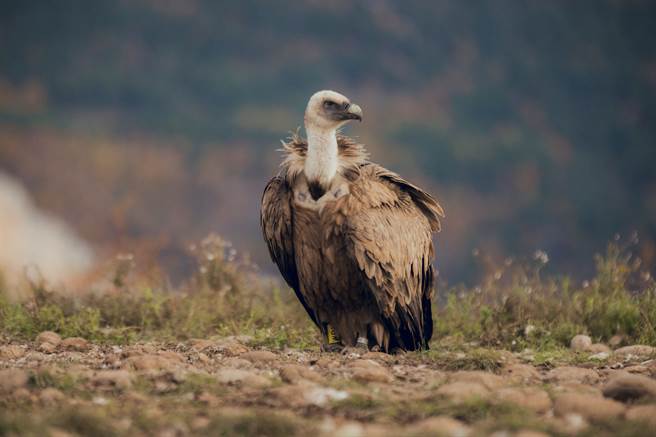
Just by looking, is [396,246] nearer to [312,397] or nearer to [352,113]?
[352,113]

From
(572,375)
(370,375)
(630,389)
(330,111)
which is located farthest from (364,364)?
(330,111)

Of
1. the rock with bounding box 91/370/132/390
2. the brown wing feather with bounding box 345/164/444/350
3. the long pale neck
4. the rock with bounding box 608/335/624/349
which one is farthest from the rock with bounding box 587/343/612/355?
the rock with bounding box 91/370/132/390

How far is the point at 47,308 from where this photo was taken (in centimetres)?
828

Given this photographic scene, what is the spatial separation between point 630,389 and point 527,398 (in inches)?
21.6

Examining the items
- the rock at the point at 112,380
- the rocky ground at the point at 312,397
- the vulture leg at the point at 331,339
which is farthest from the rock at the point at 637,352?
the rock at the point at 112,380

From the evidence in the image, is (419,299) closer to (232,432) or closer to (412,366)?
(412,366)

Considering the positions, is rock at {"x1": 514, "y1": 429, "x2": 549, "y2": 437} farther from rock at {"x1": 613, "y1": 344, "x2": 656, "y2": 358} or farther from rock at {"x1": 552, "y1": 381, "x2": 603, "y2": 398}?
rock at {"x1": 613, "y1": 344, "x2": 656, "y2": 358}

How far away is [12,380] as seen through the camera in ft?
15.9

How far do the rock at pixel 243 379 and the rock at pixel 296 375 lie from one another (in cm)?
15

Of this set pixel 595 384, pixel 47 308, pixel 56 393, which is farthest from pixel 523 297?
pixel 56 393

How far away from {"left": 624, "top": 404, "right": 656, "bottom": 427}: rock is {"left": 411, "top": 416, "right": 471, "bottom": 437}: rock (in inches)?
29.0

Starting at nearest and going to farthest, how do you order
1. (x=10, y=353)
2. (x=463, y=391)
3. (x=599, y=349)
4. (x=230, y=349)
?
(x=463, y=391)
(x=10, y=353)
(x=230, y=349)
(x=599, y=349)

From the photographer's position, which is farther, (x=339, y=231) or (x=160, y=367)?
(x=339, y=231)

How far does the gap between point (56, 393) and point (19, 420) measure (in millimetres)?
699
